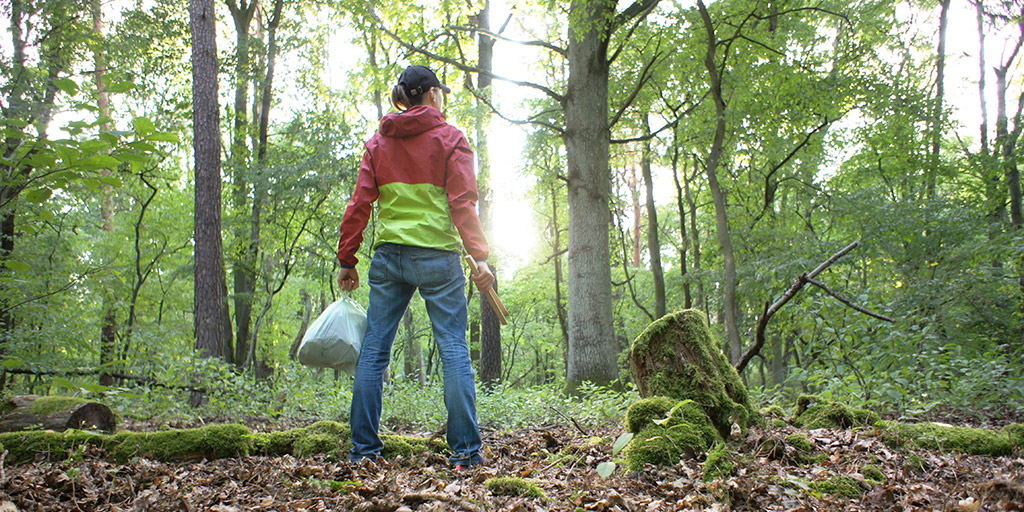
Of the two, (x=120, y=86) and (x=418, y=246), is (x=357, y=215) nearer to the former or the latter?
(x=418, y=246)

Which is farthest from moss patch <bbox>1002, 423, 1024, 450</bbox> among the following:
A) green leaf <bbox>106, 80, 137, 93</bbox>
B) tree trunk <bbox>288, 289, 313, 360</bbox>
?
tree trunk <bbox>288, 289, 313, 360</bbox>

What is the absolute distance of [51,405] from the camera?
4.21 meters

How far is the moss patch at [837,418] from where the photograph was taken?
3.62 metres

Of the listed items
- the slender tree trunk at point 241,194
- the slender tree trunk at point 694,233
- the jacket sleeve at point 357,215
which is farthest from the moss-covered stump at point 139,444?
the slender tree trunk at point 694,233

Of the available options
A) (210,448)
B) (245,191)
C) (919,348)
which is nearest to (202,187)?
(245,191)

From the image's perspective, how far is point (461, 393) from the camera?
10.8ft

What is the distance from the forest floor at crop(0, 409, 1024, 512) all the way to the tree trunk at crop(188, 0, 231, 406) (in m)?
4.77

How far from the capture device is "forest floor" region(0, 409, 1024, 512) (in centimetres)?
220

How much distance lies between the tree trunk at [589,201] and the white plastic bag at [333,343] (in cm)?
470

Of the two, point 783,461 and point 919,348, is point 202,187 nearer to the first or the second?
point 783,461

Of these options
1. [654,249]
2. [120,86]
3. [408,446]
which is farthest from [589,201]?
[654,249]

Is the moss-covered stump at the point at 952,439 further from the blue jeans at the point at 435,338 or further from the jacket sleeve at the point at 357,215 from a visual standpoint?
the jacket sleeve at the point at 357,215

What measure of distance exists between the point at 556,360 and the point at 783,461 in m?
24.0

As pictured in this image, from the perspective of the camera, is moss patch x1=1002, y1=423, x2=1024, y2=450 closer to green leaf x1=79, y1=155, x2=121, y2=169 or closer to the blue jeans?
the blue jeans
